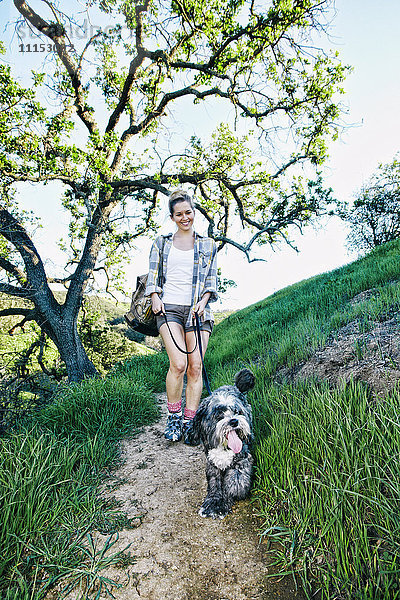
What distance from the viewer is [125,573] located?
6.48 ft

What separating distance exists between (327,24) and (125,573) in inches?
408

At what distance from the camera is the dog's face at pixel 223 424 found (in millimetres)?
2453

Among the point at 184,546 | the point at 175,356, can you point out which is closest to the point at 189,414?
the point at 175,356

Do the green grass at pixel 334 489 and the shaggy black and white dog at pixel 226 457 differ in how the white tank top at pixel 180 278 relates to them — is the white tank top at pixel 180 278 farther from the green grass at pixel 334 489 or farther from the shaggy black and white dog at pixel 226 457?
the green grass at pixel 334 489

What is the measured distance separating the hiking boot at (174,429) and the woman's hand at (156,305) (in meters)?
1.39

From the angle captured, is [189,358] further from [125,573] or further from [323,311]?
[323,311]

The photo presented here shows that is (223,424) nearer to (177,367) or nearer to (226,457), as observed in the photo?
(226,457)

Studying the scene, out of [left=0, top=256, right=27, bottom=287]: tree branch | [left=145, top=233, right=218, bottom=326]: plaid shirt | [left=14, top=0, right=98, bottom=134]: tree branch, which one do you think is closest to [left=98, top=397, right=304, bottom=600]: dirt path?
[left=145, top=233, right=218, bottom=326]: plaid shirt

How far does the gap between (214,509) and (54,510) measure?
127cm

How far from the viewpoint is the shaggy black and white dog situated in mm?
2467

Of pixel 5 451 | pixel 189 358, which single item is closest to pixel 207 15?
pixel 189 358

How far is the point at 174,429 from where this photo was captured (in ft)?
12.5

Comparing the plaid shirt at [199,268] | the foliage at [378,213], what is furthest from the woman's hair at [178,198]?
the foliage at [378,213]

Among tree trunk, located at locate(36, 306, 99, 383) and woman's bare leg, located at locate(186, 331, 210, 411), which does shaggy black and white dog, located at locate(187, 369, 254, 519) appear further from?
tree trunk, located at locate(36, 306, 99, 383)
